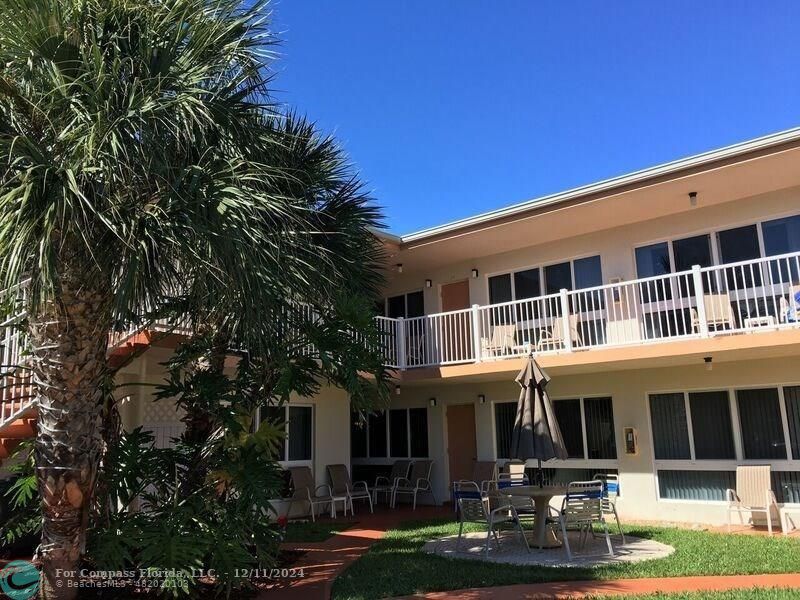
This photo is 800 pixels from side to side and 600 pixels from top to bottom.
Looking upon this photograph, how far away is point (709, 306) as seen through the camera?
35.6ft

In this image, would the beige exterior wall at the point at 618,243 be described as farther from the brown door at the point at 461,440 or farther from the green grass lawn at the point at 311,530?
the green grass lawn at the point at 311,530

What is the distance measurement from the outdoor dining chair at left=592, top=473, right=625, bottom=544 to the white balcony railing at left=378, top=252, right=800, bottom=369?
101 inches

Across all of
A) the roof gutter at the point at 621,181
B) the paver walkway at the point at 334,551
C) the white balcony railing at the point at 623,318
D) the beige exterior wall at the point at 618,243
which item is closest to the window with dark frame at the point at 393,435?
the paver walkway at the point at 334,551

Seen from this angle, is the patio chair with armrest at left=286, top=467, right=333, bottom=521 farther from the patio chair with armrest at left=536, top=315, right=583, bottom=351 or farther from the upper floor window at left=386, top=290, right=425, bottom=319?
the patio chair with armrest at left=536, top=315, right=583, bottom=351

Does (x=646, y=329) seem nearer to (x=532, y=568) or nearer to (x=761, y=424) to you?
(x=761, y=424)

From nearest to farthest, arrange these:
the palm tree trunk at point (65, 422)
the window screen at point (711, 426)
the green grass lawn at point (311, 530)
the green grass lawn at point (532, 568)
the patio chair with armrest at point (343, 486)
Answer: the palm tree trunk at point (65, 422)
the green grass lawn at point (532, 568)
the green grass lawn at point (311, 530)
the window screen at point (711, 426)
the patio chair with armrest at point (343, 486)

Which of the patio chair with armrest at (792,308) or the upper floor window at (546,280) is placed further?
the upper floor window at (546,280)

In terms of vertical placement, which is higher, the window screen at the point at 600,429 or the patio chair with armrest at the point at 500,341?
the patio chair with armrest at the point at 500,341

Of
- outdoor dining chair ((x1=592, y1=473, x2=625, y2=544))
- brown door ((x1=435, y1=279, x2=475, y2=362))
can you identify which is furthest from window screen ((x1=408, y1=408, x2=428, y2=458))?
outdoor dining chair ((x1=592, y1=473, x2=625, y2=544))

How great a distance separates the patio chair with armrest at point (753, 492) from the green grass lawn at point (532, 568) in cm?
98

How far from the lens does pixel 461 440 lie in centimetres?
1589

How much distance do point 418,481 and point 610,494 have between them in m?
4.94

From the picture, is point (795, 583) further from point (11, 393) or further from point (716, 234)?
point (11, 393)

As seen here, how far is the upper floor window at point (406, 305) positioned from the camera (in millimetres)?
17172
